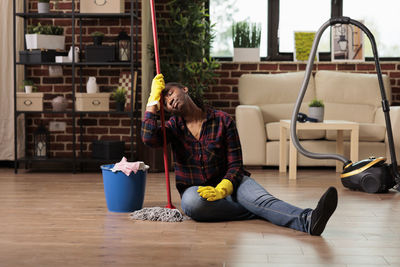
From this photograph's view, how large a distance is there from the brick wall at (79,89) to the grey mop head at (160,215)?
2.70 meters

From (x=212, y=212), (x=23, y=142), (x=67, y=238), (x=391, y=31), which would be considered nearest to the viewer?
(x=67, y=238)

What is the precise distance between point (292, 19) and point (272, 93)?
0.91m

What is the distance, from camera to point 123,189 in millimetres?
3424

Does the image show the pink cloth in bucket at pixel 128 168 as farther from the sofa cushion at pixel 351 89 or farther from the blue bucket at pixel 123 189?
the sofa cushion at pixel 351 89

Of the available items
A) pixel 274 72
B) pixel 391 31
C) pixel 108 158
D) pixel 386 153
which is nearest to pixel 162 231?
pixel 108 158

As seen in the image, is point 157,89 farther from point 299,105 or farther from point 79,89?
point 79,89

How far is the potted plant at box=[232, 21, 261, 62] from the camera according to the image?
612 cm

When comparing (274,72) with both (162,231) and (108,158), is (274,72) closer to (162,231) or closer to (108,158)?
(108,158)

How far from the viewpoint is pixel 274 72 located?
6.20 m

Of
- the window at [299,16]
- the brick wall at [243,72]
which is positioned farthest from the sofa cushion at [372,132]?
the window at [299,16]

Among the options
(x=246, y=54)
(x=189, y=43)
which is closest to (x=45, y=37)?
(x=189, y=43)

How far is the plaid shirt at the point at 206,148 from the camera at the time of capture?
318 centimetres

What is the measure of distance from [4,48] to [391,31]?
3.87 metres

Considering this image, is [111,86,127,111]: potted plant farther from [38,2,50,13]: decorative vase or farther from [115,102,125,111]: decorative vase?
[38,2,50,13]: decorative vase
